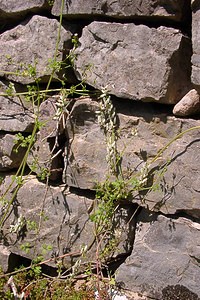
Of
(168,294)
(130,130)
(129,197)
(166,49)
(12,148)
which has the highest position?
(166,49)

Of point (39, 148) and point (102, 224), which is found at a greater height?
point (39, 148)

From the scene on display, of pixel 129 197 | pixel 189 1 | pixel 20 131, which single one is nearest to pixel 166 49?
pixel 189 1

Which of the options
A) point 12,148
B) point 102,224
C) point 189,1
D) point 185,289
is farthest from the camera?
point 12,148

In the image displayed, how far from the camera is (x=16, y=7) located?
263cm

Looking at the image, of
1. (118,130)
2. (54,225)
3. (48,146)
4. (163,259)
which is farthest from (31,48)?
(163,259)

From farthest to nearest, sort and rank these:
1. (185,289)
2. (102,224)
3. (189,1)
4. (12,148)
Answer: (12,148) < (102,224) < (185,289) < (189,1)

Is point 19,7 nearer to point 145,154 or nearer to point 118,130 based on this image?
Result: point 118,130

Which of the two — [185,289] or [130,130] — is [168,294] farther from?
[130,130]

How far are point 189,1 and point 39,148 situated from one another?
1.11 metres

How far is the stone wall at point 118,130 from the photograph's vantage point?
7.54 ft

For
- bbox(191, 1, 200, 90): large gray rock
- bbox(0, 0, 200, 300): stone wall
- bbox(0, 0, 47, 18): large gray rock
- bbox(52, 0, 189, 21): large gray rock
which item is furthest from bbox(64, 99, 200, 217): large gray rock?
bbox(0, 0, 47, 18): large gray rock

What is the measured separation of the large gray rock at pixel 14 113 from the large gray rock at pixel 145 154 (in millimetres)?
257

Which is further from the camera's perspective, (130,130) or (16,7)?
(16,7)

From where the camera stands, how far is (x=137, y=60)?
234 cm
